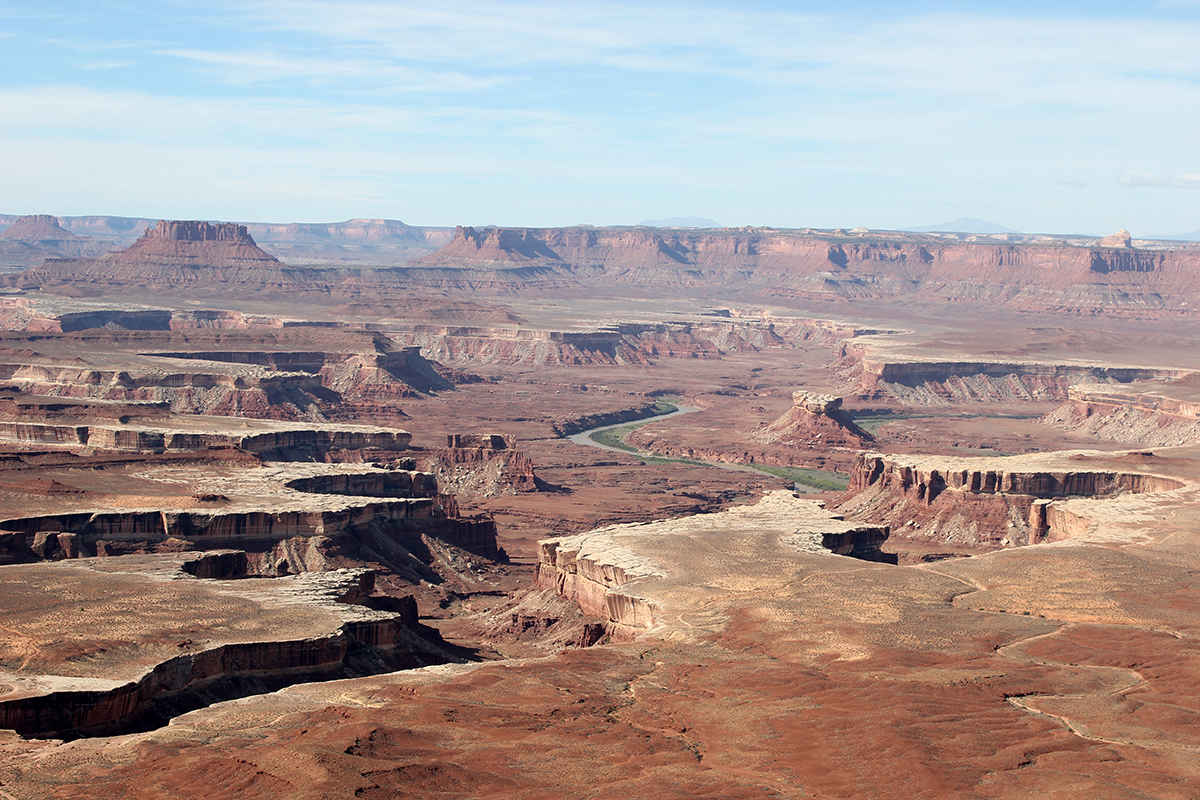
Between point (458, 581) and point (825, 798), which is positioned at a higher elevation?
point (825, 798)

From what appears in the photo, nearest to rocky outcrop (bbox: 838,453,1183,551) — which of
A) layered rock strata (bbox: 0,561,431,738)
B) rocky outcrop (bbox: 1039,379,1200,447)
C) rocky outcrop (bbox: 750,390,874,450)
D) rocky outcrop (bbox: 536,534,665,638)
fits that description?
rocky outcrop (bbox: 536,534,665,638)

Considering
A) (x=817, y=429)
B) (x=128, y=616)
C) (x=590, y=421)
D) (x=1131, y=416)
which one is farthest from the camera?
(x=590, y=421)

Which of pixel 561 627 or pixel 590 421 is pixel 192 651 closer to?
pixel 561 627

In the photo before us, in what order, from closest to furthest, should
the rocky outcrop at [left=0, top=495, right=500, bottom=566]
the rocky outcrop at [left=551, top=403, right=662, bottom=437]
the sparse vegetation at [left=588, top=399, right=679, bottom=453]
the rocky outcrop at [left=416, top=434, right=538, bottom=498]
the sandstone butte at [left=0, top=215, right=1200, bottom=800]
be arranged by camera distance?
the sandstone butte at [left=0, top=215, right=1200, bottom=800] → the rocky outcrop at [left=0, top=495, right=500, bottom=566] → the rocky outcrop at [left=416, top=434, right=538, bottom=498] → the sparse vegetation at [left=588, top=399, right=679, bottom=453] → the rocky outcrop at [left=551, top=403, right=662, bottom=437]

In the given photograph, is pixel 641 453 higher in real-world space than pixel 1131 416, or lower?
lower

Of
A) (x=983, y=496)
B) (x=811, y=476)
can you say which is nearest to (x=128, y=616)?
(x=983, y=496)

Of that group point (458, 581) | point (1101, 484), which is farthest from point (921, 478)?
point (458, 581)

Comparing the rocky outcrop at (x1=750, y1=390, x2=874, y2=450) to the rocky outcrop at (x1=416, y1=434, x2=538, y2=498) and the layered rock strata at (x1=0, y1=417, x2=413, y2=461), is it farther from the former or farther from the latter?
the layered rock strata at (x1=0, y1=417, x2=413, y2=461)

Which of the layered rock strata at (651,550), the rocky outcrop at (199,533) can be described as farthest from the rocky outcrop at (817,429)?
the rocky outcrop at (199,533)

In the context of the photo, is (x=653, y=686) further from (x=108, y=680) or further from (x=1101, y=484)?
(x=1101, y=484)

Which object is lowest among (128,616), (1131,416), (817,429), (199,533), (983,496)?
(817,429)

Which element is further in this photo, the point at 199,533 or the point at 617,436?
the point at 617,436
